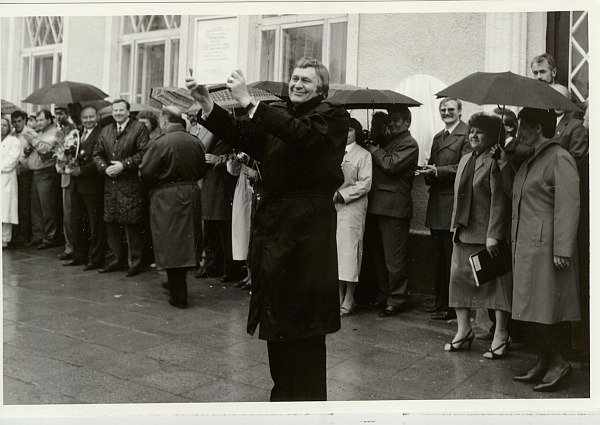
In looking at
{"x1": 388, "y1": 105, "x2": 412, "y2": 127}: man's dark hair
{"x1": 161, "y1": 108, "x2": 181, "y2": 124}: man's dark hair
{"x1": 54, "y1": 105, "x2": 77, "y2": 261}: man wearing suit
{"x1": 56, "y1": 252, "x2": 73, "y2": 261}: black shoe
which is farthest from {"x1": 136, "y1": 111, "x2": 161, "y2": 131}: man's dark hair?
{"x1": 388, "y1": 105, "x2": 412, "y2": 127}: man's dark hair

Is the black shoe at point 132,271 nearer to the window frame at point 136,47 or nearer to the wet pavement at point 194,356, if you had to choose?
the wet pavement at point 194,356

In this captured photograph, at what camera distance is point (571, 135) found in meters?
5.08

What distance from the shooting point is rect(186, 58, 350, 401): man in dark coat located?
3430 millimetres

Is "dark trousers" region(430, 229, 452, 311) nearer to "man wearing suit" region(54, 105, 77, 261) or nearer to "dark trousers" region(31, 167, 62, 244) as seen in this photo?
"man wearing suit" region(54, 105, 77, 261)

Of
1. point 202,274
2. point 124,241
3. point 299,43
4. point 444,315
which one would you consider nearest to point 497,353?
point 444,315

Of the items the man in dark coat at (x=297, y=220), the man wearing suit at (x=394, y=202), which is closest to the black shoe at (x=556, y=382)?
the man in dark coat at (x=297, y=220)

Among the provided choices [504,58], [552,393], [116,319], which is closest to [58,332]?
[116,319]

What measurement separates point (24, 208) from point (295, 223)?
23.7 ft

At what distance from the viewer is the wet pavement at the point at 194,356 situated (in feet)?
14.1

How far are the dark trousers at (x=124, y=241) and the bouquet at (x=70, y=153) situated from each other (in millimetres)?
844

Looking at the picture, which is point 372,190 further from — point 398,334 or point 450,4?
point 450,4

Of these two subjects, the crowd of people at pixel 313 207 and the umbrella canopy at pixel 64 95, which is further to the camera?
the umbrella canopy at pixel 64 95

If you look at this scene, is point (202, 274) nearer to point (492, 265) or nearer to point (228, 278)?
point (228, 278)

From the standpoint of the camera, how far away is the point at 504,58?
6.48m
